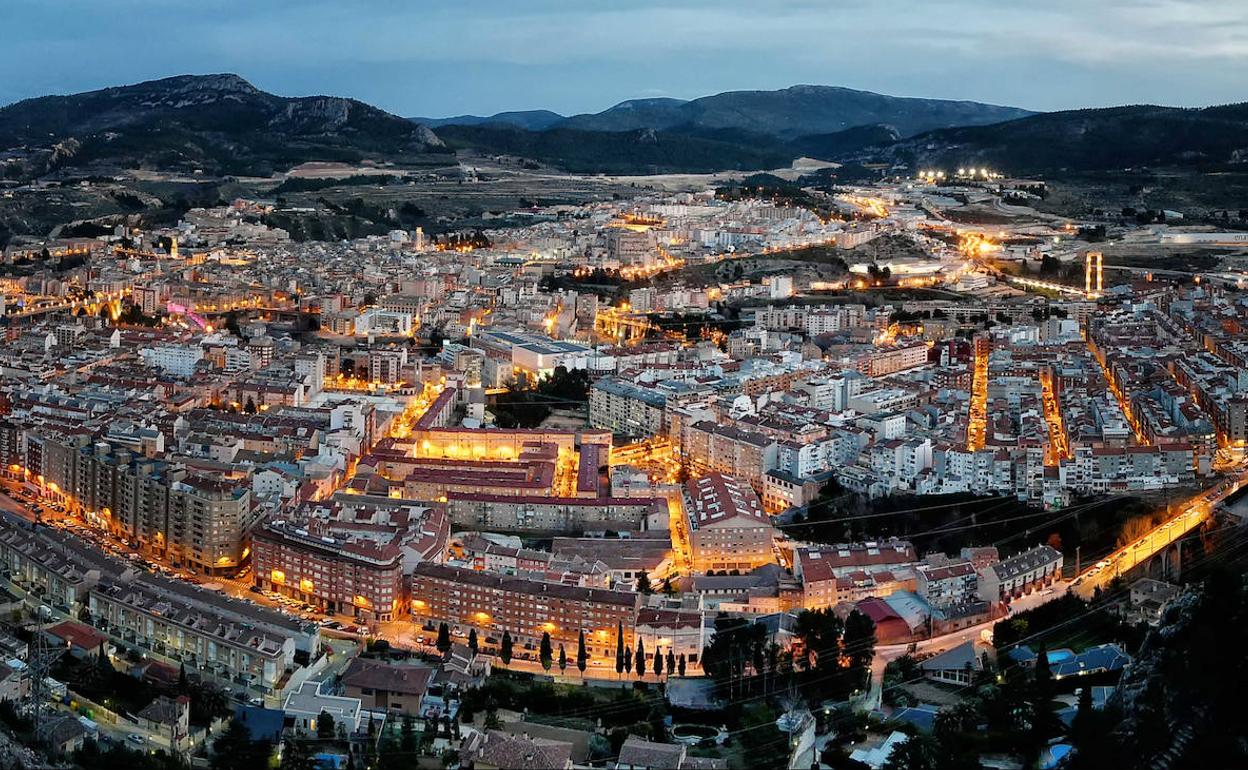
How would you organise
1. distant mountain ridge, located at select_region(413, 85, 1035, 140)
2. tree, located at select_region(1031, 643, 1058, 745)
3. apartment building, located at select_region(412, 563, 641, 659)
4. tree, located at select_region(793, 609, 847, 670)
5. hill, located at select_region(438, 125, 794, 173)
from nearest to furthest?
tree, located at select_region(1031, 643, 1058, 745) < tree, located at select_region(793, 609, 847, 670) < apartment building, located at select_region(412, 563, 641, 659) < hill, located at select_region(438, 125, 794, 173) < distant mountain ridge, located at select_region(413, 85, 1035, 140)

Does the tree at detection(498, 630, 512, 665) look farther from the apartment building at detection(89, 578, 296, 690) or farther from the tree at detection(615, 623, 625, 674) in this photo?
the apartment building at detection(89, 578, 296, 690)

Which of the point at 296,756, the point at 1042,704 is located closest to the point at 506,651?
the point at 296,756

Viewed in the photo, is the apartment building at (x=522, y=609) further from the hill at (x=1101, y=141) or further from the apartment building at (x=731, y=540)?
the hill at (x=1101, y=141)

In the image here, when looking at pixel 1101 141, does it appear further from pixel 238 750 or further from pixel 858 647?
pixel 238 750

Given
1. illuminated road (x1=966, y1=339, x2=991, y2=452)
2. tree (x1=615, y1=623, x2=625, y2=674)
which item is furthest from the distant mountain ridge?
tree (x1=615, y1=623, x2=625, y2=674)

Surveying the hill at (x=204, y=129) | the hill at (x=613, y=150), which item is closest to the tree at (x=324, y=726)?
the hill at (x=204, y=129)

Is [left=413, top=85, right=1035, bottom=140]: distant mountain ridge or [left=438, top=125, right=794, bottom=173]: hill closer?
[left=438, top=125, right=794, bottom=173]: hill

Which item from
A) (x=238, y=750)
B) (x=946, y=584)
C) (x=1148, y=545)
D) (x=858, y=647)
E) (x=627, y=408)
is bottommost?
(x=238, y=750)
